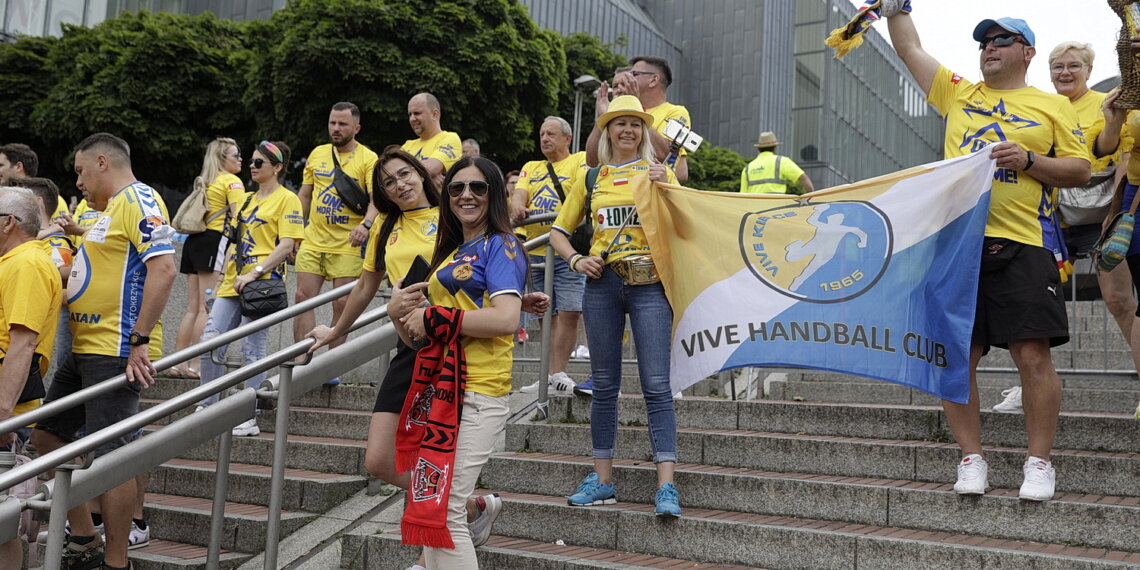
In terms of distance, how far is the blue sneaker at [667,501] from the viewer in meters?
4.68

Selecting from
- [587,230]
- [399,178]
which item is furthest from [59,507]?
[587,230]

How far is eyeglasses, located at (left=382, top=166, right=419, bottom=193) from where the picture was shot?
15.6ft

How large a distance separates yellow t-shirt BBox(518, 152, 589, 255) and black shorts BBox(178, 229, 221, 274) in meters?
2.52

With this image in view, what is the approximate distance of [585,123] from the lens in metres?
29.6

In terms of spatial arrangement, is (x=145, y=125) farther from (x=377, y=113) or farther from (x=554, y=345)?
(x=554, y=345)

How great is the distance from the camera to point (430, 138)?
298 inches

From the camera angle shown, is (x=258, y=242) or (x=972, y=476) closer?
(x=972, y=476)

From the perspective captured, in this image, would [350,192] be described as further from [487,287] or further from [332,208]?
[487,287]

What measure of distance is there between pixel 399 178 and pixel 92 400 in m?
1.85

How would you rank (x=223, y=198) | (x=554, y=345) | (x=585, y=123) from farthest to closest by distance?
(x=585, y=123) < (x=223, y=198) < (x=554, y=345)

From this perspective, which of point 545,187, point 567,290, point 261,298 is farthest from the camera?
point 545,187

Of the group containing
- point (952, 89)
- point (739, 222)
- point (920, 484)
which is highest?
point (952, 89)

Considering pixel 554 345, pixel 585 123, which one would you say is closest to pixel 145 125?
pixel 585 123

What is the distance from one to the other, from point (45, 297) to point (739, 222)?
135 inches
